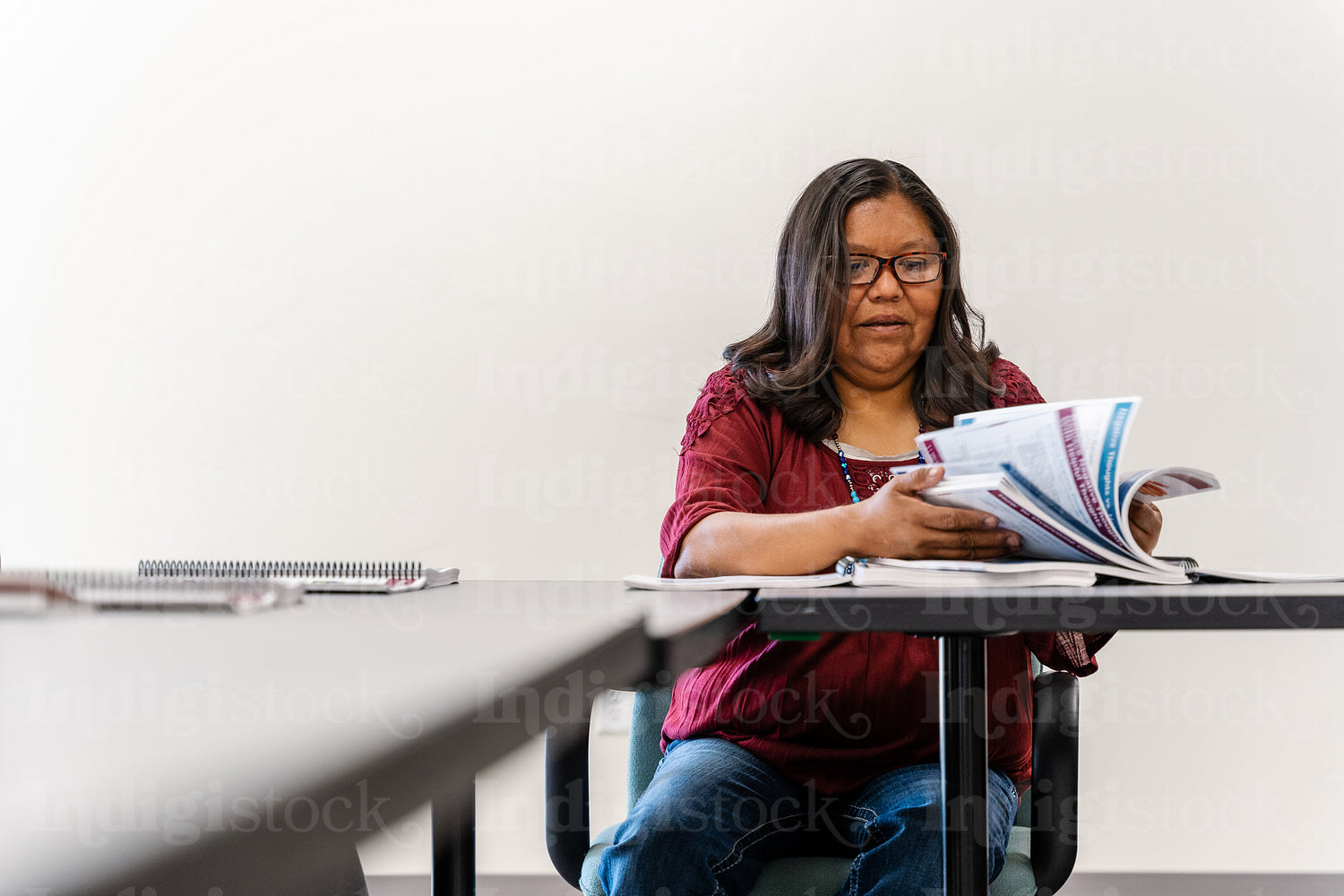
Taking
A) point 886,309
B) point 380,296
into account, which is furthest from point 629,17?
point 886,309

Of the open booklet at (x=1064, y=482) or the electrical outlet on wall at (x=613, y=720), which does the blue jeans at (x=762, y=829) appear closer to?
the open booklet at (x=1064, y=482)

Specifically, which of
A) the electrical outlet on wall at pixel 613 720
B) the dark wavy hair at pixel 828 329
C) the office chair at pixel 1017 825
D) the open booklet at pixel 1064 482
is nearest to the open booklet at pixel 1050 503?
the open booklet at pixel 1064 482

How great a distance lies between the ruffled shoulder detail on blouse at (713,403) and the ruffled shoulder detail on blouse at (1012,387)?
0.35 m

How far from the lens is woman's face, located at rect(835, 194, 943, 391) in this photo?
51.9 inches

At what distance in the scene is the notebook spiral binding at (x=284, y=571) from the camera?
0.89 m

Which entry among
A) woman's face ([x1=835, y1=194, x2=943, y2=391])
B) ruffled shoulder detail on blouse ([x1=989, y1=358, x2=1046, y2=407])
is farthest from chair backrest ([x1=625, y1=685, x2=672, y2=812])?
ruffled shoulder detail on blouse ([x1=989, y1=358, x2=1046, y2=407])

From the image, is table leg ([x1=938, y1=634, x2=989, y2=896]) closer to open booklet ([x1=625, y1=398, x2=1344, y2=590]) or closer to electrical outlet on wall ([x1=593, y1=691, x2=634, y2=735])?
open booklet ([x1=625, y1=398, x2=1344, y2=590])

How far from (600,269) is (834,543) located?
4.10 feet

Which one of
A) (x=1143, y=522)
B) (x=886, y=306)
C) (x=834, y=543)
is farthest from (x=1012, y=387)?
(x=834, y=543)

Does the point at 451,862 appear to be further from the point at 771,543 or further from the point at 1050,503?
the point at 1050,503

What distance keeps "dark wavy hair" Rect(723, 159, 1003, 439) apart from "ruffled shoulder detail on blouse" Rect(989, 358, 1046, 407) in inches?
0.8

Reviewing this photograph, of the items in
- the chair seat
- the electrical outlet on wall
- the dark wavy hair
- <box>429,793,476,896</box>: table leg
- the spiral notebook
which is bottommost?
the electrical outlet on wall

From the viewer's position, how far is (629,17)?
84.5 inches

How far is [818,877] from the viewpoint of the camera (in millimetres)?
943
